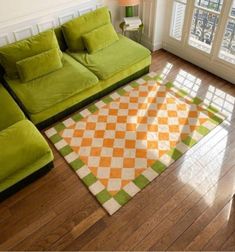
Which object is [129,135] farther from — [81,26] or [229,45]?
[229,45]

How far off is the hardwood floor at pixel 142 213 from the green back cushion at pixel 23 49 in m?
1.17

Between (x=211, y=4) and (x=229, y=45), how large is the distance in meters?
0.58

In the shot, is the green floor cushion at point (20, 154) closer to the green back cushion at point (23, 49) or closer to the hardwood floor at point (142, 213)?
the hardwood floor at point (142, 213)

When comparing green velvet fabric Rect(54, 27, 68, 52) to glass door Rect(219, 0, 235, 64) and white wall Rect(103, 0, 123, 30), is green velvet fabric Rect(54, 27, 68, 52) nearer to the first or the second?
white wall Rect(103, 0, 123, 30)

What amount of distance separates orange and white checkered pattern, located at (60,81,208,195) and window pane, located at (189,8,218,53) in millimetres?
941

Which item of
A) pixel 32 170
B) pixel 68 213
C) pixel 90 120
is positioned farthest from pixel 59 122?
pixel 68 213

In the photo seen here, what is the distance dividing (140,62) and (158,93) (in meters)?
0.48

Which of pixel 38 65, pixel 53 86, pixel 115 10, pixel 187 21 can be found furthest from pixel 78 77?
pixel 187 21

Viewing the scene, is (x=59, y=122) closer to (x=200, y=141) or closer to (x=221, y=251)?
(x=200, y=141)

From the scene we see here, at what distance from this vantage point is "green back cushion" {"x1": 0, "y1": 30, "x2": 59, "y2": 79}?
284 cm

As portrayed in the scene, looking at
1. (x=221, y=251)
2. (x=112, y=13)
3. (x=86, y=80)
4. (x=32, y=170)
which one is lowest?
(x=221, y=251)

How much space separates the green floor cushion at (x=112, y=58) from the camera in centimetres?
312

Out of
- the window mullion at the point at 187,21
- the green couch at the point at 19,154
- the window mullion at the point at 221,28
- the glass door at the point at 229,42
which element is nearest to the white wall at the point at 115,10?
the window mullion at the point at 187,21

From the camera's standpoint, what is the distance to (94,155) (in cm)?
263
